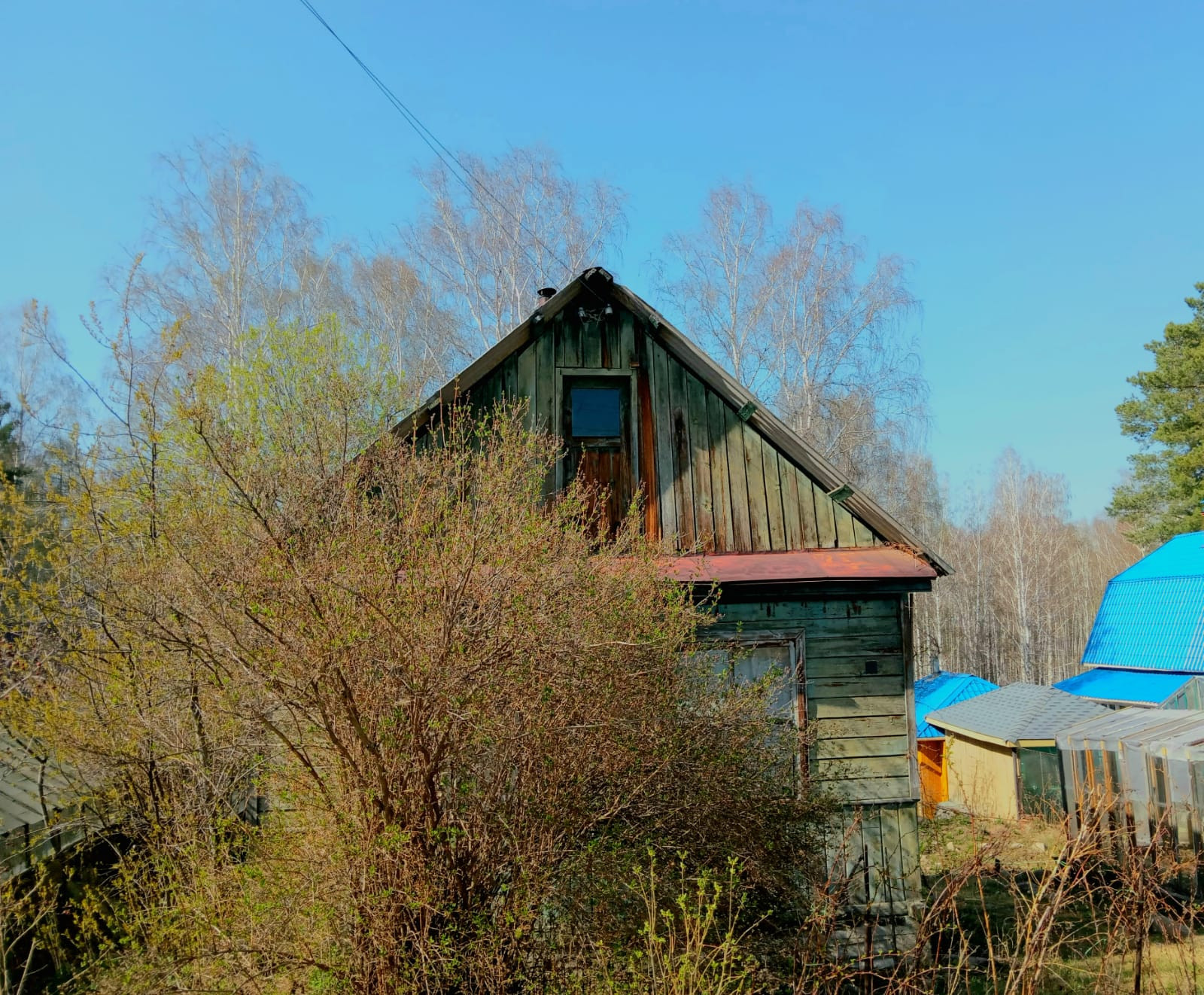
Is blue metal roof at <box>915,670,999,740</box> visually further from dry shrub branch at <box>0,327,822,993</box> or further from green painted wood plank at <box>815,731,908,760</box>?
dry shrub branch at <box>0,327,822,993</box>

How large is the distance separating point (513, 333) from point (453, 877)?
18.9 ft

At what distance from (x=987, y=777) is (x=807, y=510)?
1229 cm

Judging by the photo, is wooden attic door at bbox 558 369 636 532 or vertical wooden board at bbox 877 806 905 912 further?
wooden attic door at bbox 558 369 636 532

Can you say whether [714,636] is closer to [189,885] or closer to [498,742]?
[498,742]

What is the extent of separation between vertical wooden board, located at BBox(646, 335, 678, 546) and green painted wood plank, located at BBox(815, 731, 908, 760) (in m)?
2.35

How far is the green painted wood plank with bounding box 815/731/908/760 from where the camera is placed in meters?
7.89

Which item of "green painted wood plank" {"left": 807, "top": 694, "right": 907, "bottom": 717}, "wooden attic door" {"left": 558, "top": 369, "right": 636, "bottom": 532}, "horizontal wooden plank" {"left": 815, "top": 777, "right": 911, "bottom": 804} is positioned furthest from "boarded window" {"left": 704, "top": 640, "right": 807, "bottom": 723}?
"wooden attic door" {"left": 558, "top": 369, "right": 636, "bottom": 532}

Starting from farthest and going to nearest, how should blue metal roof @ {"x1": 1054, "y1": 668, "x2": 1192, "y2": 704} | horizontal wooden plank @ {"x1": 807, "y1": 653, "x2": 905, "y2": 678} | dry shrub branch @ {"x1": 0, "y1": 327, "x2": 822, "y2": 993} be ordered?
blue metal roof @ {"x1": 1054, "y1": 668, "x2": 1192, "y2": 704}
horizontal wooden plank @ {"x1": 807, "y1": 653, "x2": 905, "y2": 678}
dry shrub branch @ {"x1": 0, "y1": 327, "x2": 822, "y2": 993}

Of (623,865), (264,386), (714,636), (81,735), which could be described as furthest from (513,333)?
(623,865)

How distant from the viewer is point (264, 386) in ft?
28.7

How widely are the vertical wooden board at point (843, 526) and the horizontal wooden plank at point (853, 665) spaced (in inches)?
43.5

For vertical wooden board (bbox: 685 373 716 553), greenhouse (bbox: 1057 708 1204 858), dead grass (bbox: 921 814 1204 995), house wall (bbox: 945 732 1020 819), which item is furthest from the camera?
house wall (bbox: 945 732 1020 819)

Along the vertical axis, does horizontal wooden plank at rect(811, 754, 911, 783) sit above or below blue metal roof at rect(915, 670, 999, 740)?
below

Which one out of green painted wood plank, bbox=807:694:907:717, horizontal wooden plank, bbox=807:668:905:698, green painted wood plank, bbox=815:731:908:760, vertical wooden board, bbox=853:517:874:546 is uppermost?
vertical wooden board, bbox=853:517:874:546
